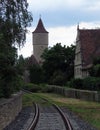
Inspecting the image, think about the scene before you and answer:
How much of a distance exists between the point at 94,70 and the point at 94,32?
2436cm

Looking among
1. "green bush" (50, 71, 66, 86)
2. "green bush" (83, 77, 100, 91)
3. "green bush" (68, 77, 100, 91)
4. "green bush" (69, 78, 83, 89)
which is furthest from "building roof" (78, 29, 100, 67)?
"green bush" (83, 77, 100, 91)

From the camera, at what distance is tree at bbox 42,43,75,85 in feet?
329

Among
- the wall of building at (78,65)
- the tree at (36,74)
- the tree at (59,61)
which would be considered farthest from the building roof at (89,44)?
the tree at (36,74)

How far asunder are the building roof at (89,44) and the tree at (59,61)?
11108 millimetres

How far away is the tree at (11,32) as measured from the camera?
32531 mm

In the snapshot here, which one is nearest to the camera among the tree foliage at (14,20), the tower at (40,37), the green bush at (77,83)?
the tree foliage at (14,20)

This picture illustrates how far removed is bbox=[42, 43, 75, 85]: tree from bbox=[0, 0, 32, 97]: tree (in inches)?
2327

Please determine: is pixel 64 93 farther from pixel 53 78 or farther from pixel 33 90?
pixel 53 78

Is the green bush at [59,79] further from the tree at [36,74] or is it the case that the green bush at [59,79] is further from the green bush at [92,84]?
the green bush at [92,84]

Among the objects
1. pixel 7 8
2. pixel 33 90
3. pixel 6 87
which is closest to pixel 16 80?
pixel 6 87

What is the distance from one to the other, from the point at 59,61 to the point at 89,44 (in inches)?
556

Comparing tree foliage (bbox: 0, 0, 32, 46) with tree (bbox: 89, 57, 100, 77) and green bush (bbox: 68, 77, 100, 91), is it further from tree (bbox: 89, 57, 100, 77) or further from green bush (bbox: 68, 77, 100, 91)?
tree (bbox: 89, 57, 100, 77)

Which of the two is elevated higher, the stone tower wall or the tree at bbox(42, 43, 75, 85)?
the stone tower wall

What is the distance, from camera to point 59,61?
102 m
